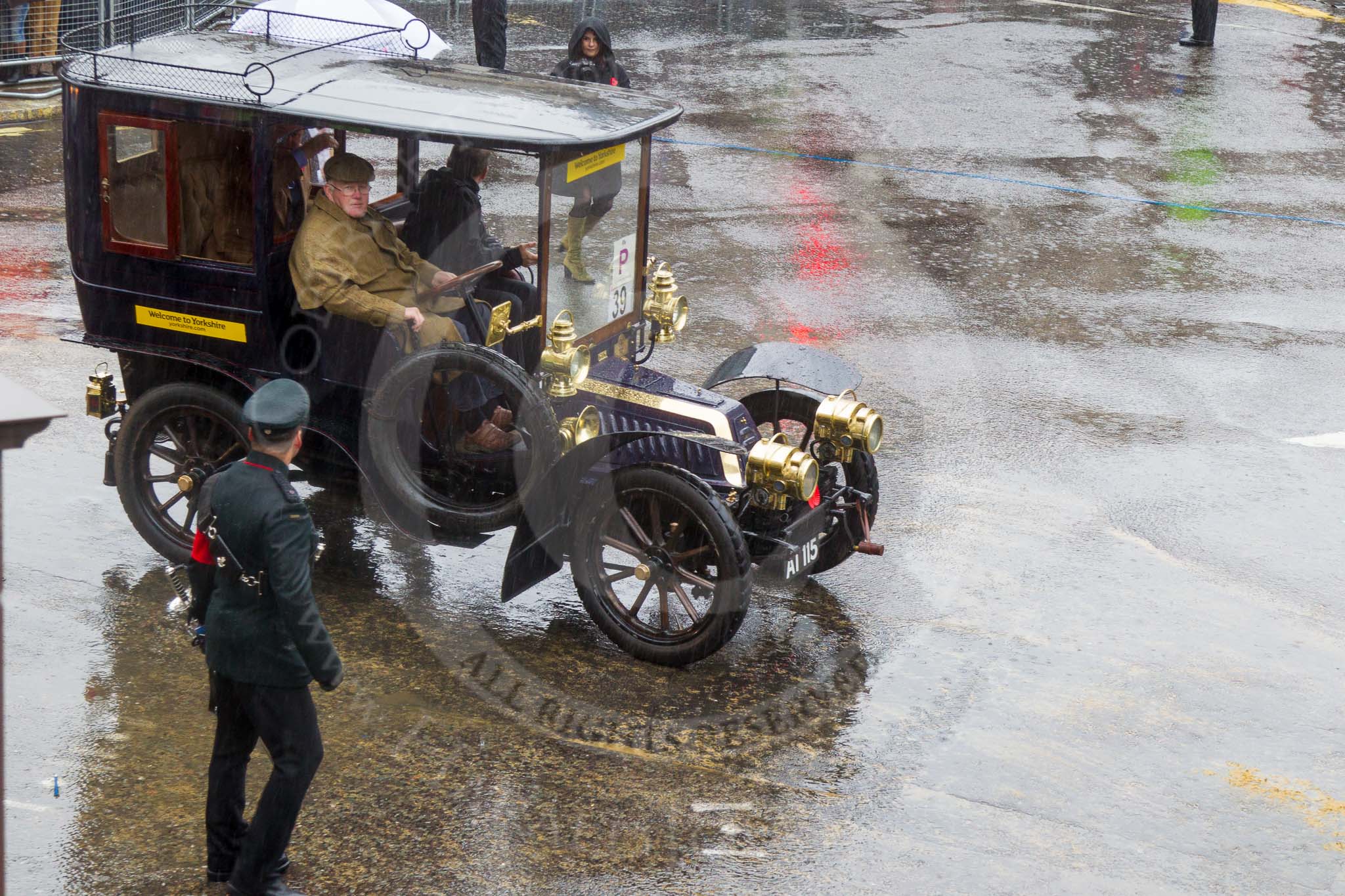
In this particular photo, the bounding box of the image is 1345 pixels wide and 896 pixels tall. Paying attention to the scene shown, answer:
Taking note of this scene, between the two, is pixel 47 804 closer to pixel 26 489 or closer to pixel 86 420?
pixel 26 489

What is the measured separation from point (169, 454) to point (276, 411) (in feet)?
7.82

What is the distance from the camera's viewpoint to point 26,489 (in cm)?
719

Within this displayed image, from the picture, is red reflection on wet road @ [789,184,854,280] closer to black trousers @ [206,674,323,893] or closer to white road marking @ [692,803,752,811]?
white road marking @ [692,803,752,811]

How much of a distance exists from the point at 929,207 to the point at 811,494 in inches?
298

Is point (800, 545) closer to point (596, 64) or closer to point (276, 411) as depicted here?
point (276, 411)

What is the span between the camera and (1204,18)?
63.8 ft

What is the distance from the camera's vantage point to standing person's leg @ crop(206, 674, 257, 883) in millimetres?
4500

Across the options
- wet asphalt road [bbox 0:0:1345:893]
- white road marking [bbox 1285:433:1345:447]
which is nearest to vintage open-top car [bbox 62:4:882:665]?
wet asphalt road [bbox 0:0:1345:893]

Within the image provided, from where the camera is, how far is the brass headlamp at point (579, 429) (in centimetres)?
605

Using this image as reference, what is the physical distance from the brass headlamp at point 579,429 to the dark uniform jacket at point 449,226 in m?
0.94

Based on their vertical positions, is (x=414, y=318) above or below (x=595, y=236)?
below

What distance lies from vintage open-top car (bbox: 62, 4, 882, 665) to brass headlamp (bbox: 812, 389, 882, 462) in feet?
0.04

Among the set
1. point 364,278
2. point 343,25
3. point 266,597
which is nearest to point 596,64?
point 343,25

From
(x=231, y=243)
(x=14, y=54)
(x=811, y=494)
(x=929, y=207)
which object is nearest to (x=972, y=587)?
(x=811, y=494)
